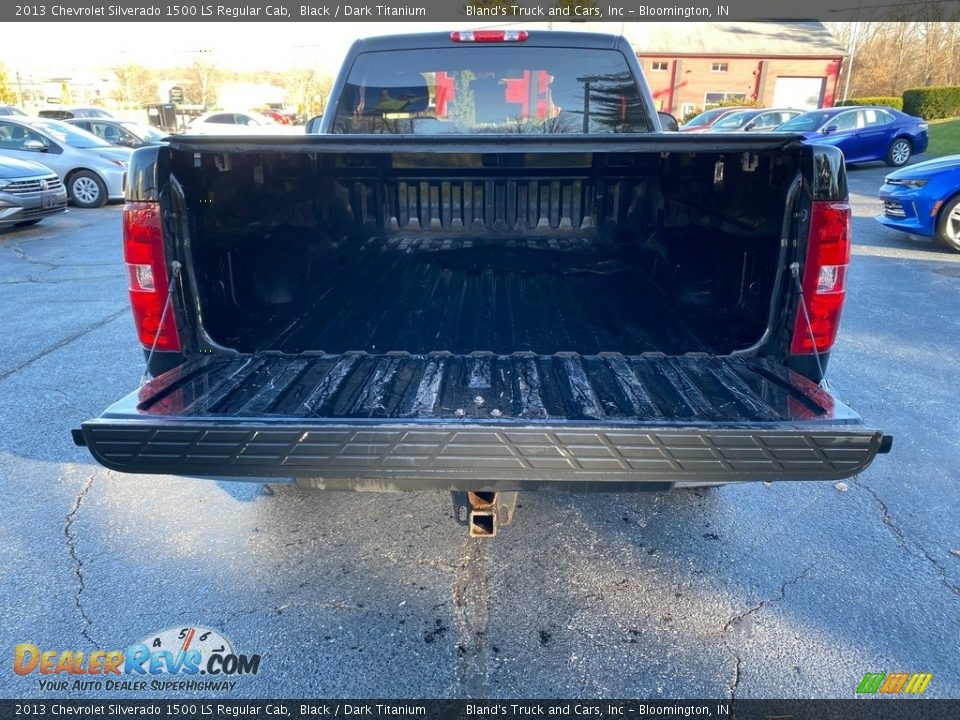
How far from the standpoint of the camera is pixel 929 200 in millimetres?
8281

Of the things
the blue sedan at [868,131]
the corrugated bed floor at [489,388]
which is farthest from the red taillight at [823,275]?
the blue sedan at [868,131]

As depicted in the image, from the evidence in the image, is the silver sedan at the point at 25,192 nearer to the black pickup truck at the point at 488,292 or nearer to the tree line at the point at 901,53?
the black pickup truck at the point at 488,292

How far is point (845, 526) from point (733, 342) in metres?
1.18

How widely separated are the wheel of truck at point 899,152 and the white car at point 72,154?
18.3 metres

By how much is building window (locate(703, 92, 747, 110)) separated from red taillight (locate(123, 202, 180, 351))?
141ft

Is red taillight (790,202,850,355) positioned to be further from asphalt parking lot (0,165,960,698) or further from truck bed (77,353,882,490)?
asphalt parking lot (0,165,960,698)

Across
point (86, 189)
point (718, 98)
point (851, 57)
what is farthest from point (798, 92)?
point (86, 189)

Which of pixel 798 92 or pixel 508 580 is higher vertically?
pixel 798 92

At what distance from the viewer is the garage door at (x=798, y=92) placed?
4047cm

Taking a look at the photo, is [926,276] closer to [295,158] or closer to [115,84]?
[295,158]

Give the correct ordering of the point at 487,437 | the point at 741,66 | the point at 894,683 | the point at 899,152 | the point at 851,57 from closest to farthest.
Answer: the point at 487,437 → the point at 894,683 → the point at 899,152 → the point at 851,57 → the point at 741,66

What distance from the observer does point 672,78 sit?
41.8 meters

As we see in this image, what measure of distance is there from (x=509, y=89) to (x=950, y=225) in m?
7.60

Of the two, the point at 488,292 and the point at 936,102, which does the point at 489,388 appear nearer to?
the point at 488,292
